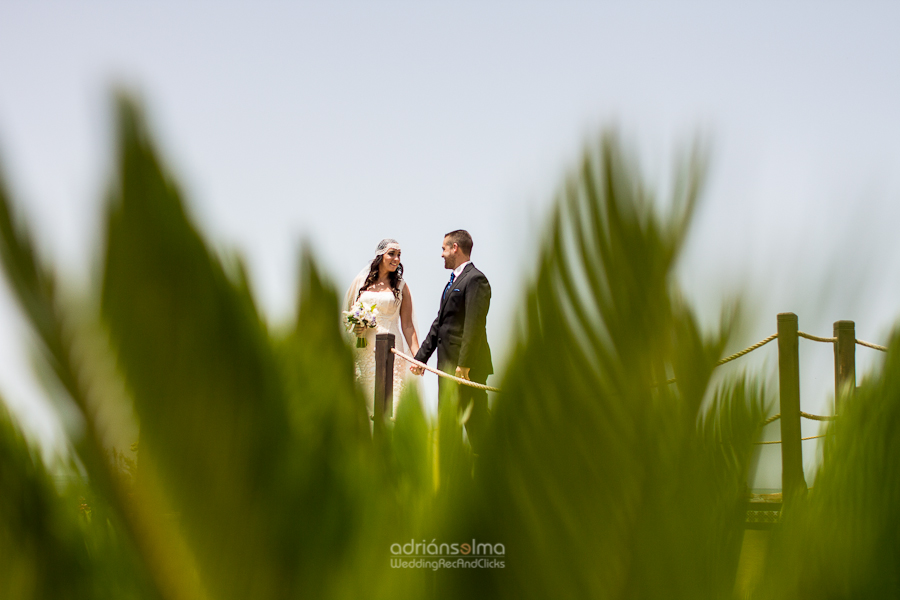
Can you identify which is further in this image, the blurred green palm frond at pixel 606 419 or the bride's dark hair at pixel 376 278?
the bride's dark hair at pixel 376 278

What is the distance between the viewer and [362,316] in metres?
5.76

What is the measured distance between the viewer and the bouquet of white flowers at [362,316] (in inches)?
225

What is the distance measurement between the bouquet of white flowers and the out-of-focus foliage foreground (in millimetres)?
5068

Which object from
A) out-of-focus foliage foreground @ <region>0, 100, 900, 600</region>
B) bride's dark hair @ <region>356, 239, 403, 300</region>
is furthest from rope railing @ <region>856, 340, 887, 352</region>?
bride's dark hair @ <region>356, 239, 403, 300</region>

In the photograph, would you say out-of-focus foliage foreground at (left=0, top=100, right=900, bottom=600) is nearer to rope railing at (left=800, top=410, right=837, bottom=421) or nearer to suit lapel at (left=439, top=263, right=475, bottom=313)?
rope railing at (left=800, top=410, right=837, bottom=421)

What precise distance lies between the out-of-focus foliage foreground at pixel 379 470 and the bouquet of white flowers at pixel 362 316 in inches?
200

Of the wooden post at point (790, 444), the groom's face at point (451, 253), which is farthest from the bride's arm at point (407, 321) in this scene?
the wooden post at point (790, 444)

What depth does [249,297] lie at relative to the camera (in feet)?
1.71

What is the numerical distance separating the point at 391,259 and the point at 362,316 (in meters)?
0.55

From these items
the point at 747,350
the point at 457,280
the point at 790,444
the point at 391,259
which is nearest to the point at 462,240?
the point at 457,280

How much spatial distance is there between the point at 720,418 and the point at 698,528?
10cm

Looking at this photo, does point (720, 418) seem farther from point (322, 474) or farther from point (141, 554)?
point (141, 554)

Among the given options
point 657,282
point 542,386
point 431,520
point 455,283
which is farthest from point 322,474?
point 455,283

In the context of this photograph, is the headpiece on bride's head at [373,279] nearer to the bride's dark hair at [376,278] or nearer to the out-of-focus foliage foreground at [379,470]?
the bride's dark hair at [376,278]
